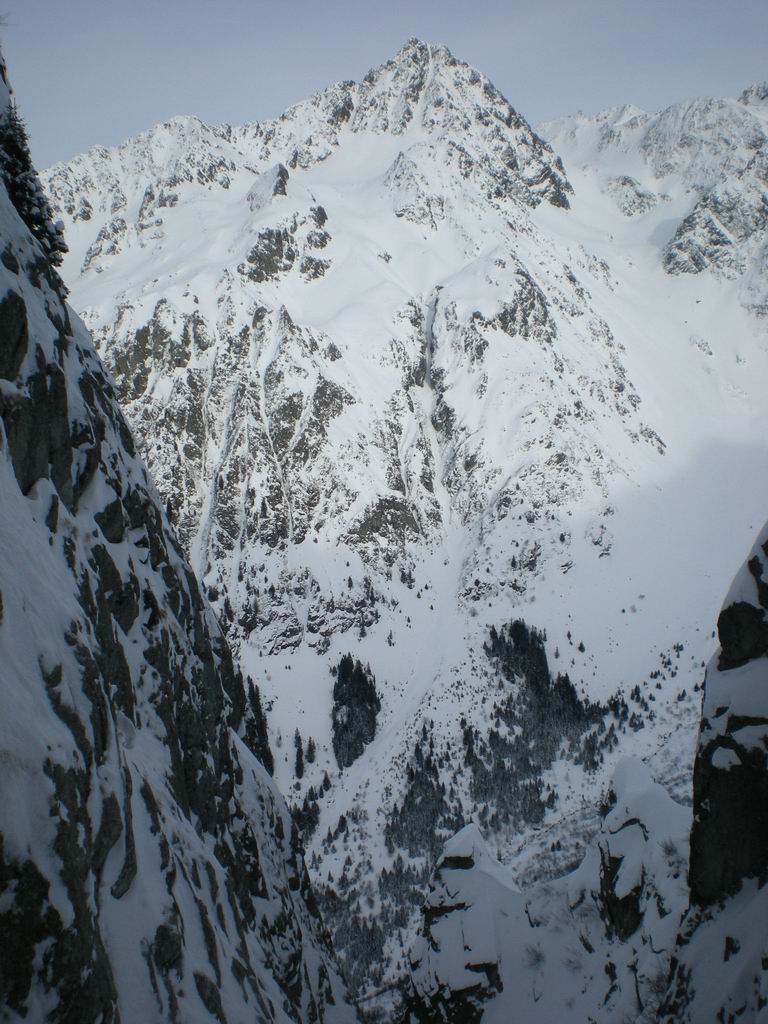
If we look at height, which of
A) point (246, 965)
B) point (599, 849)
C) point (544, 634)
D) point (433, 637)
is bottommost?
point (599, 849)

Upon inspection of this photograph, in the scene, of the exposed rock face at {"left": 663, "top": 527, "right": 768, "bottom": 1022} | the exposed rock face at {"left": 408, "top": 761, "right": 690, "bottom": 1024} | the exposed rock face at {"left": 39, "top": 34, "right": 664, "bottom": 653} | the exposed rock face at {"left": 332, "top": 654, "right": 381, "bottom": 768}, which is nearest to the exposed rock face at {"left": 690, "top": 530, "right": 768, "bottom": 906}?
the exposed rock face at {"left": 663, "top": 527, "right": 768, "bottom": 1022}

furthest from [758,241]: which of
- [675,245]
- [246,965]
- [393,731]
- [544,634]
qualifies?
[246,965]

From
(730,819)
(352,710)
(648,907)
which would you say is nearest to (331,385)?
(352,710)

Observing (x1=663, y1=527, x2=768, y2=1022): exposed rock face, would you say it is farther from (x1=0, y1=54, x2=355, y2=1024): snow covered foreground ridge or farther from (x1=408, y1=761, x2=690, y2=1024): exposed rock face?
(x1=0, y1=54, x2=355, y2=1024): snow covered foreground ridge

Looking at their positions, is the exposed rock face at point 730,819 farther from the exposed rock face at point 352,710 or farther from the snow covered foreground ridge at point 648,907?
the exposed rock face at point 352,710

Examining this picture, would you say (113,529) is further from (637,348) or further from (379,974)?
(637,348)

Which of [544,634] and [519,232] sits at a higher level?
[519,232]
